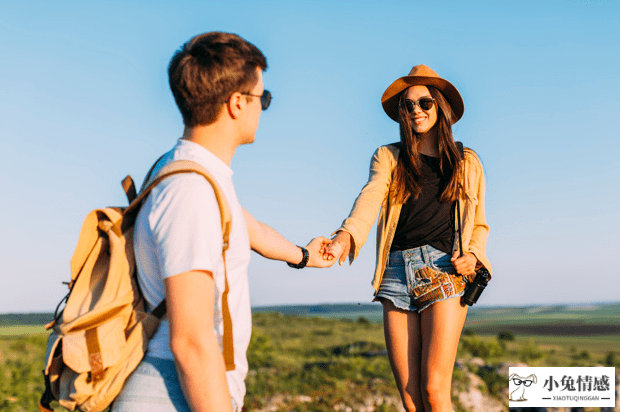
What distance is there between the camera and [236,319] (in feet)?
6.93

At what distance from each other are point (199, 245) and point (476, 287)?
324cm

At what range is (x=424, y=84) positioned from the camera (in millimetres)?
4898

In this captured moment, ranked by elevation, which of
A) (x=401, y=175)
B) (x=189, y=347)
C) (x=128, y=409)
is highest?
(x=401, y=175)

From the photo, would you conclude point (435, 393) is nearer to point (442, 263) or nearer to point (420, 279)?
point (420, 279)

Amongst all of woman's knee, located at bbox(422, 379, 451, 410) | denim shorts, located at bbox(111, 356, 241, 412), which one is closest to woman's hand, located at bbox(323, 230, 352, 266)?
woman's knee, located at bbox(422, 379, 451, 410)

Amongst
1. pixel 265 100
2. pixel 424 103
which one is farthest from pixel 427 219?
pixel 265 100

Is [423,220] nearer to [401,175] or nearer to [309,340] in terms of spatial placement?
[401,175]

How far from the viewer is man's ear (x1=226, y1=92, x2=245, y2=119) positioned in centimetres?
218

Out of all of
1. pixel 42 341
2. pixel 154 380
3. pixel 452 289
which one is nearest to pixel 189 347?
pixel 154 380

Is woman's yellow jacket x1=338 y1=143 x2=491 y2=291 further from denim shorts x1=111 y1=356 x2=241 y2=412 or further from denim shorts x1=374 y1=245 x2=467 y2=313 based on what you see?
denim shorts x1=111 y1=356 x2=241 y2=412

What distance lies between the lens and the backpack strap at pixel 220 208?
1951mm

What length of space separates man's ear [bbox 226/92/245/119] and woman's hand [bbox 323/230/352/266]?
2.16 metres

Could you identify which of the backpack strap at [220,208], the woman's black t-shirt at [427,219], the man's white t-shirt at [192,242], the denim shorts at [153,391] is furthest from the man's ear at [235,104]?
the woman's black t-shirt at [427,219]

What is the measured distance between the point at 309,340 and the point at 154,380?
14818 mm
